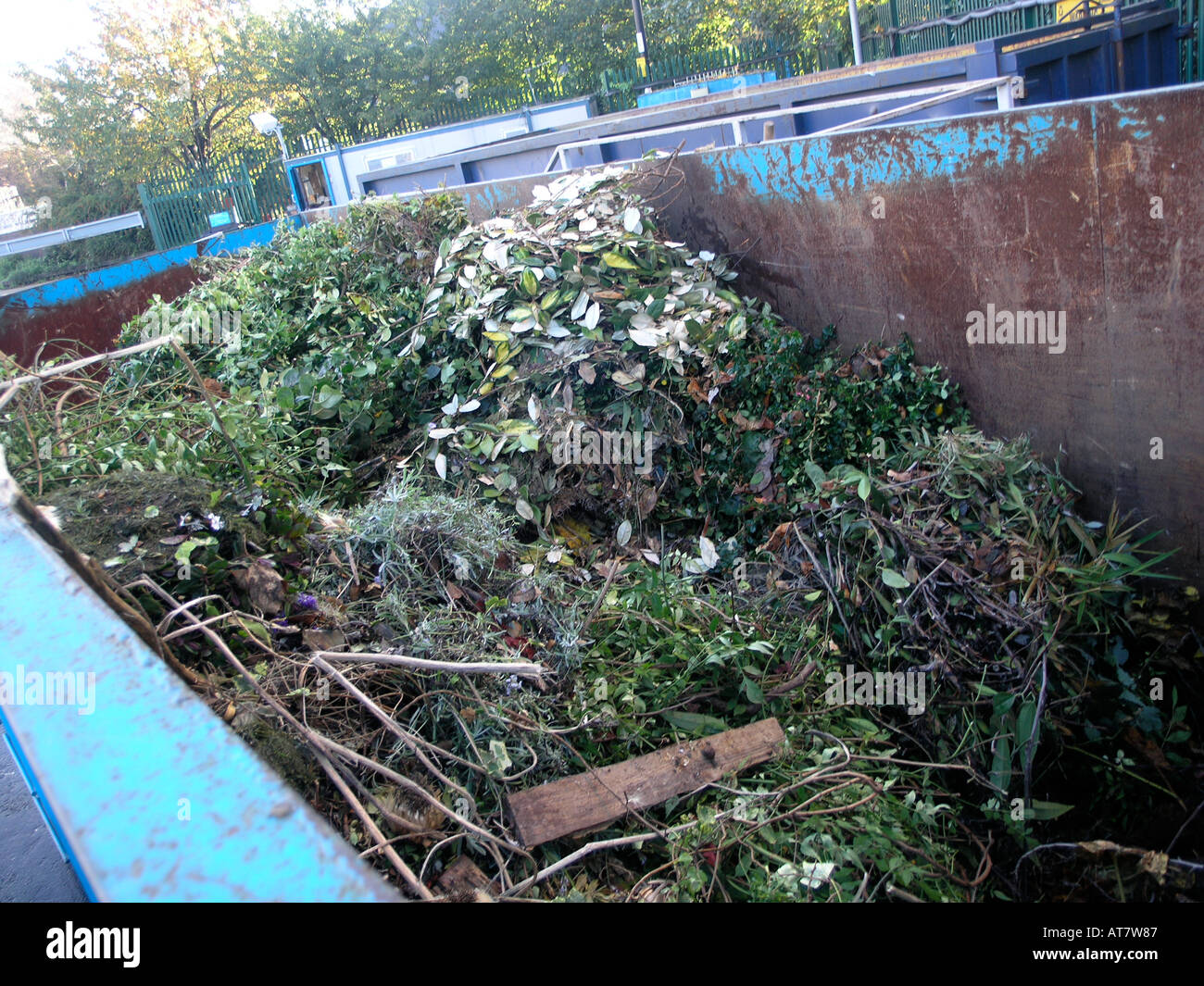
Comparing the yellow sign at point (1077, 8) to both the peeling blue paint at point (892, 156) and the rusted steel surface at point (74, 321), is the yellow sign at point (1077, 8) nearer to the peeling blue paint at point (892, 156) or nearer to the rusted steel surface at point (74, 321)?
the peeling blue paint at point (892, 156)

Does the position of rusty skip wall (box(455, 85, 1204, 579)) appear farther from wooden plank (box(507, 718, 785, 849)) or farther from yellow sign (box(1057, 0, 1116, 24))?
yellow sign (box(1057, 0, 1116, 24))

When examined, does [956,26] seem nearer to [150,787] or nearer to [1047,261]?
[1047,261]

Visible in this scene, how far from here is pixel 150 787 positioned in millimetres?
1044

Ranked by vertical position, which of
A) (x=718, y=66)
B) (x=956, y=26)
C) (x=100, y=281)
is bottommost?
(x=100, y=281)

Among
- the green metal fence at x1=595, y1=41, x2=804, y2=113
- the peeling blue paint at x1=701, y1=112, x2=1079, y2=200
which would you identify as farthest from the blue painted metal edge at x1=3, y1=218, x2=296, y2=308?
the green metal fence at x1=595, y1=41, x2=804, y2=113

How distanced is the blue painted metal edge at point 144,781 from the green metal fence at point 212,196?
16.4 metres

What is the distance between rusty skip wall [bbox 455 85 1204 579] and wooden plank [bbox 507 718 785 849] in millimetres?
1704

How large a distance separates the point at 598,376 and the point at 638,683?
1789 millimetres

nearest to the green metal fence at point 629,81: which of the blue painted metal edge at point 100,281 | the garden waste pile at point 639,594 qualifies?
the blue painted metal edge at point 100,281

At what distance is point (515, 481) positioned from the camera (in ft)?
12.9

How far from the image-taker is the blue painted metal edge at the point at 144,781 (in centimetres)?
93

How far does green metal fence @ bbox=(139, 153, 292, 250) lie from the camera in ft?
50.8

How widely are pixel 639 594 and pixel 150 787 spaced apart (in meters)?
2.33

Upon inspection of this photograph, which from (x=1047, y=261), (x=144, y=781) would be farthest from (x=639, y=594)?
(x=144, y=781)
